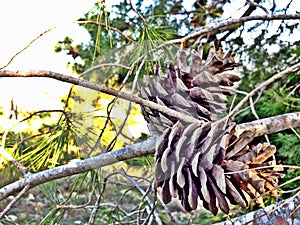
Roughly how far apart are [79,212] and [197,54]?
1.87 metres

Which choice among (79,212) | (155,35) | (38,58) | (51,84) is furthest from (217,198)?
(79,212)

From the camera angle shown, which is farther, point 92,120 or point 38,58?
point 38,58

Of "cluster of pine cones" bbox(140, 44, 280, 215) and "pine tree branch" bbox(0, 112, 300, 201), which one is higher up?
"pine tree branch" bbox(0, 112, 300, 201)

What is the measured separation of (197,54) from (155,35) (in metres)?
0.20

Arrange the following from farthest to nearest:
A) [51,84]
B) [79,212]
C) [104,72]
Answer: [79,212], [51,84], [104,72]

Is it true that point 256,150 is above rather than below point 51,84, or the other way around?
below

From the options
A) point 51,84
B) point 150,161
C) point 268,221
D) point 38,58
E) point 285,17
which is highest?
point 51,84

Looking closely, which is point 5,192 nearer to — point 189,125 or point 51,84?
point 189,125

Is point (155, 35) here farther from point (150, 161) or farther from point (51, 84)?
point (51, 84)

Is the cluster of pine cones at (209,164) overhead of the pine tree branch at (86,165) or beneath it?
beneath

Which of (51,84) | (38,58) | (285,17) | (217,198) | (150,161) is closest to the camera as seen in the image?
(217,198)

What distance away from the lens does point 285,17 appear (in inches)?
24.6

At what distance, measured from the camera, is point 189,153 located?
0.40m

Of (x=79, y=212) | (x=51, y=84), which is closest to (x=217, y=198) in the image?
(x=51, y=84)
